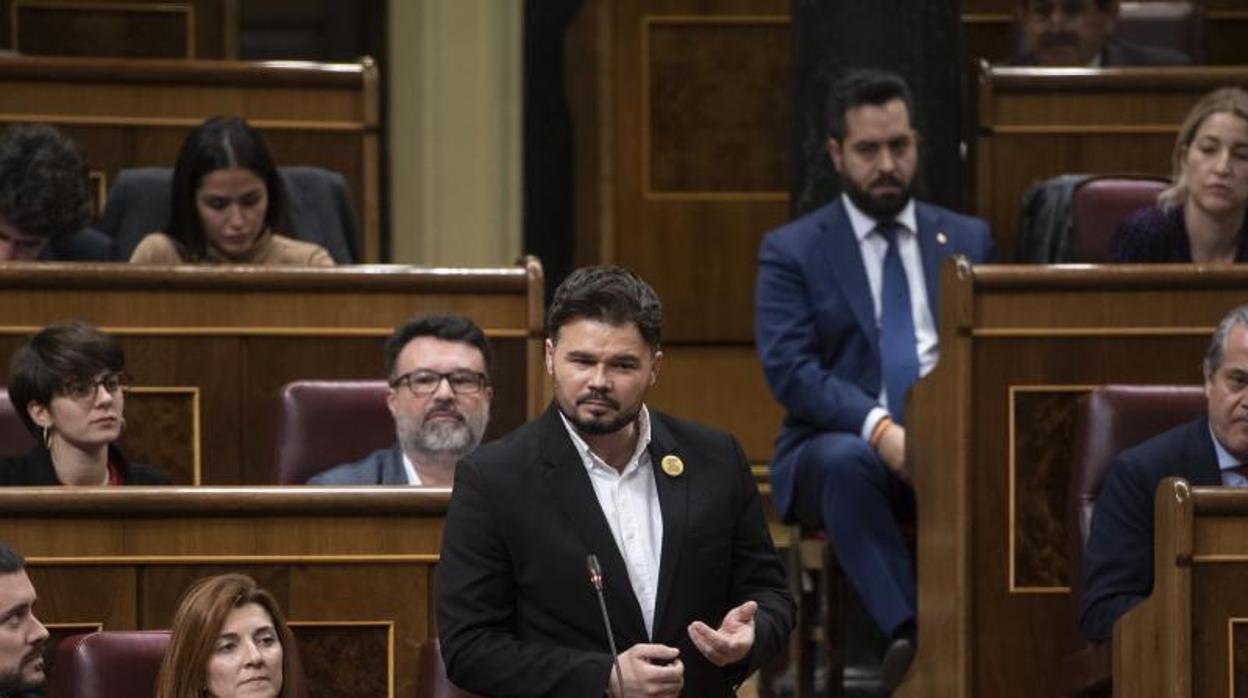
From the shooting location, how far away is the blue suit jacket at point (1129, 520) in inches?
94.3

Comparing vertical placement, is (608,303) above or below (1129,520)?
above

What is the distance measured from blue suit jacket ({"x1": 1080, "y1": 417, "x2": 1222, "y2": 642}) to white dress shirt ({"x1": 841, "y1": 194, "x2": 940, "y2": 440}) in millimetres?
581

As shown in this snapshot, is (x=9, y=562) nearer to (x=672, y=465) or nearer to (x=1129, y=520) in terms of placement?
(x=672, y=465)

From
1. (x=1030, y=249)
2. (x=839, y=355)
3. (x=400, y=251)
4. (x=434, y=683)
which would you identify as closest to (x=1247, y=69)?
(x=1030, y=249)

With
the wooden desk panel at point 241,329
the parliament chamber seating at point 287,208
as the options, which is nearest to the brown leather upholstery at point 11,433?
the wooden desk panel at point 241,329

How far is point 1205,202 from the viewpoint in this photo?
2.91 metres

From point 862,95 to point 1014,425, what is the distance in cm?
52

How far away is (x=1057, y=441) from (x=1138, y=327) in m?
0.14

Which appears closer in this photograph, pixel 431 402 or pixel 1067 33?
pixel 431 402

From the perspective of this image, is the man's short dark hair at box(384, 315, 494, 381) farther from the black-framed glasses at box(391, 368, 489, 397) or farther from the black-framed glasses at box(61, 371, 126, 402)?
the black-framed glasses at box(61, 371, 126, 402)

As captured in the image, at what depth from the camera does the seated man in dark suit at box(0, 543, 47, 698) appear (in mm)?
2125

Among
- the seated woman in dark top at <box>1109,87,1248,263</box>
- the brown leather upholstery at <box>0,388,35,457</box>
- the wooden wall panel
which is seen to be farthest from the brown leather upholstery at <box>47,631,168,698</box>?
the wooden wall panel

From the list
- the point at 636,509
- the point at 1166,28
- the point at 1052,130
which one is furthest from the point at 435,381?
the point at 1166,28

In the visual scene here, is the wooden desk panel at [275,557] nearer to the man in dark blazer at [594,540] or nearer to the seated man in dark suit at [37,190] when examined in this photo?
the man in dark blazer at [594,540]
